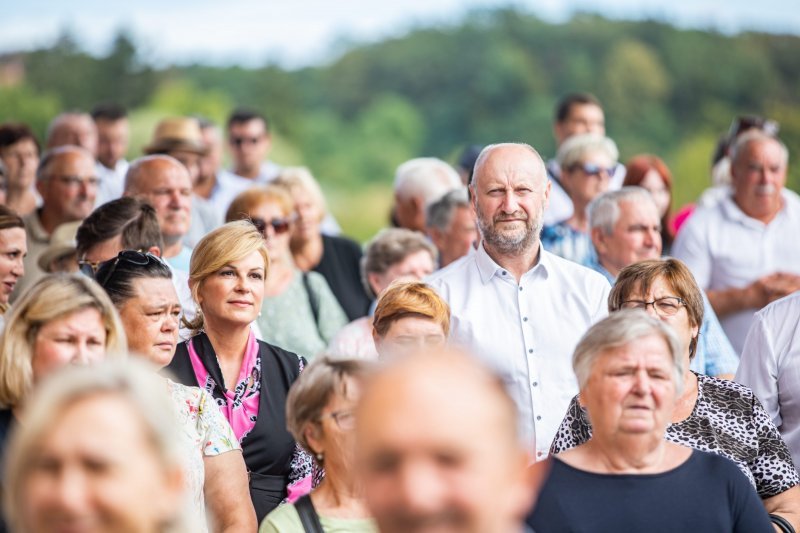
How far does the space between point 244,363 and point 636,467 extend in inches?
A: 65.3

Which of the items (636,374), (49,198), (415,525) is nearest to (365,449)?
(415,525)

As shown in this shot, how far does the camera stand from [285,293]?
603 cm

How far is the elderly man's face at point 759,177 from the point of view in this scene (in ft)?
23.0

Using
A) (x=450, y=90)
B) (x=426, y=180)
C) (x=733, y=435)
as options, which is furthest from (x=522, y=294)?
(x=450, y=90)

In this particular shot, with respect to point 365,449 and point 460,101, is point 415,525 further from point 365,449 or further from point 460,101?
point 460,101

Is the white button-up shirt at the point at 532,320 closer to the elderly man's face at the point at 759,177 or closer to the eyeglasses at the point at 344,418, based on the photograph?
the eyeglasses at the point at 344,418

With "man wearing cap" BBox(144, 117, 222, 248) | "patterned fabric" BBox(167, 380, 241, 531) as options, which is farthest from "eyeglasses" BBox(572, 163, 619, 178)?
"patterned fabric" BBox(167, 380, 241, 531)

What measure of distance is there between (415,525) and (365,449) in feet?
0.44

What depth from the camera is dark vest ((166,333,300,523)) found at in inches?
171

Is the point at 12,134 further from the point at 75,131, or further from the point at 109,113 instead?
the point at 109,113

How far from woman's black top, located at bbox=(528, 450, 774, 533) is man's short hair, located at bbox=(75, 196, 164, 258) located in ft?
8.47

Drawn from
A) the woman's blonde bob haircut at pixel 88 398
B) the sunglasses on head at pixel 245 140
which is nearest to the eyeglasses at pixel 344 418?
the woman's blonde bob haircut at pixel 88 398

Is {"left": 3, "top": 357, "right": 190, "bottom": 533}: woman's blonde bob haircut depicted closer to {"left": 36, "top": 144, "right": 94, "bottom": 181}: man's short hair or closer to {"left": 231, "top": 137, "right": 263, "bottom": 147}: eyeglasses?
{"left": 36, "top": 144, "right": 94, "bottom": 181}: man's short hair

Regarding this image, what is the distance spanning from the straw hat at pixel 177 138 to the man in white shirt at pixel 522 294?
310cm
